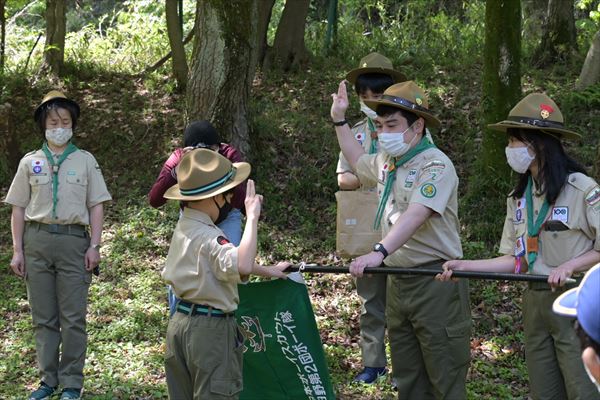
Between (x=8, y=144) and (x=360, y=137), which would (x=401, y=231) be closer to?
(x=360, y=137)

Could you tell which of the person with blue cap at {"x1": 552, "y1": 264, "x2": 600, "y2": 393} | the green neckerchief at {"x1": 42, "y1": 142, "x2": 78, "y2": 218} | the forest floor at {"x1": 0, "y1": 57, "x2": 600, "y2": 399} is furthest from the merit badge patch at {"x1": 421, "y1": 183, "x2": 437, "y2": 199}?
the green neckerchief at {"x1": 42, "y1": 142, "x2": 78, "y2": 218}

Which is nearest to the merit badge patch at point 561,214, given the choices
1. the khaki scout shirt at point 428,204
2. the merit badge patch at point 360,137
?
the khaki scout shirt at point 428,204

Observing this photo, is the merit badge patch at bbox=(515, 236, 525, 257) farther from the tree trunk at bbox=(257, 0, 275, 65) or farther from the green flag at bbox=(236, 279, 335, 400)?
the tree trunk at bbox=(257, 0, 275, 65)

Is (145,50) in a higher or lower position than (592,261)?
higher

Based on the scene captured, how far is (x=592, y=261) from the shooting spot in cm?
434

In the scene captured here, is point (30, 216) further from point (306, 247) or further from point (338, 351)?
point (306, 247)

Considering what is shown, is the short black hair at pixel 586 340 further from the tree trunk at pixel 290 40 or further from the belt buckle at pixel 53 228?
the tree trunk at pixel 290 40

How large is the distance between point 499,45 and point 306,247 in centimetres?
314

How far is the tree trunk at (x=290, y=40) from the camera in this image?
12859 millimetres

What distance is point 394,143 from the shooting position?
16.1ft

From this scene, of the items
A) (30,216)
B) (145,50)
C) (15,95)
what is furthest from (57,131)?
(145,50)

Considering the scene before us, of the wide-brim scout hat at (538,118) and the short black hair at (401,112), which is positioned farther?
the short black hair at (401,112)

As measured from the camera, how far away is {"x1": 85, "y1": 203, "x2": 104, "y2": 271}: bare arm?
6281 mm

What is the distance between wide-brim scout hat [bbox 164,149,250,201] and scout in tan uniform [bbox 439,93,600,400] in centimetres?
129
